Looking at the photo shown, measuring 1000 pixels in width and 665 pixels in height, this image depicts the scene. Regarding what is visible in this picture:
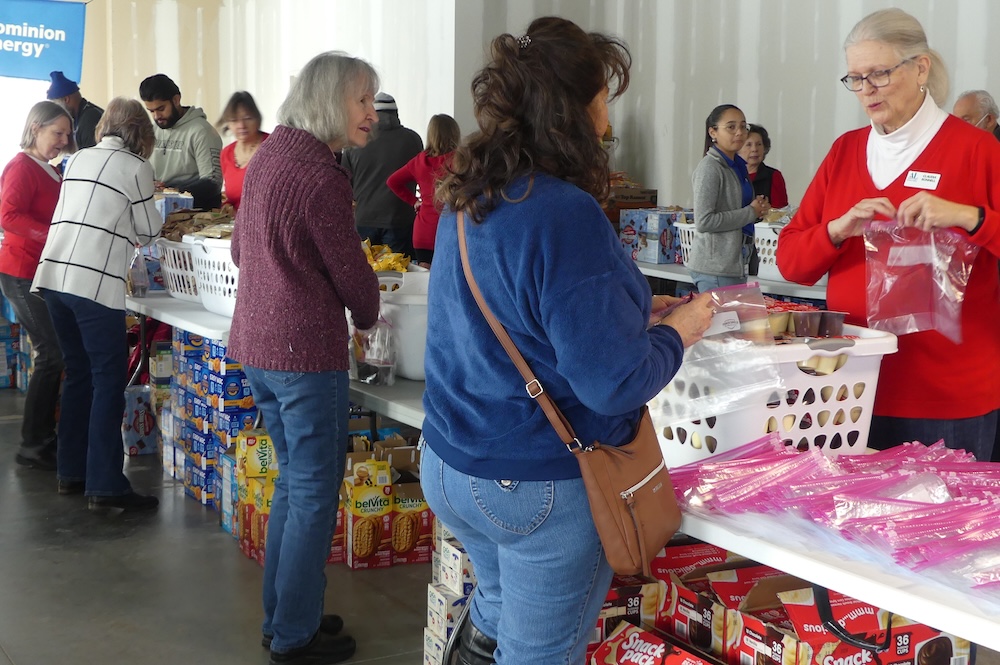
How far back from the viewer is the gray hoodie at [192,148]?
646cm

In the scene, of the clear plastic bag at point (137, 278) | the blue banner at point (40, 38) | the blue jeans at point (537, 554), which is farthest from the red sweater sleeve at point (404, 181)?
the blue banner at point (40, 38)

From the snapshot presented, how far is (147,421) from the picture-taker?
5.45m

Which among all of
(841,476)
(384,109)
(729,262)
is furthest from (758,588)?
(384,109)

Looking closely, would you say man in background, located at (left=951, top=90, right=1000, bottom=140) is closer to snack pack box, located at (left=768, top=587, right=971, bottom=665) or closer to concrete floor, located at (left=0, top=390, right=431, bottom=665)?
concrete floor, located at (left=0, top=390, right=431, bottom=665)

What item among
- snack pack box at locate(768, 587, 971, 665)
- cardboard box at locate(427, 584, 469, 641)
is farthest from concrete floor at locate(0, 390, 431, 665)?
snack pack box at locate(768, 587, 971, 665)

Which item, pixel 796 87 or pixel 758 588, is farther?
pixel 796 87

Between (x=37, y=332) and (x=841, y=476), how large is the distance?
4.31 meters

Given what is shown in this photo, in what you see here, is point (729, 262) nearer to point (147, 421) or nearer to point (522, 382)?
point (147, 421)

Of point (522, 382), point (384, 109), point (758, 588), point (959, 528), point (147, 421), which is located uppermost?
point (384, 109)

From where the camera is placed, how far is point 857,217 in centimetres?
216

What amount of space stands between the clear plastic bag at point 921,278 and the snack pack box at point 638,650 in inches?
30.3

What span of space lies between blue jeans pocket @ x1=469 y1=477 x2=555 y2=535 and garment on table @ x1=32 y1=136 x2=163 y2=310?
111 inches

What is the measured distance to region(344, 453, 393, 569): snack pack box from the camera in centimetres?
375

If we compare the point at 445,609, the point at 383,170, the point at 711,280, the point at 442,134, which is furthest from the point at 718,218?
the point at 445,609
